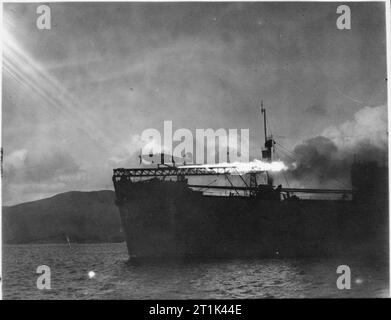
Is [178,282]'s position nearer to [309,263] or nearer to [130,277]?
[130,277]

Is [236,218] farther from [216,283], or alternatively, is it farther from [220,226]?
[216,283]

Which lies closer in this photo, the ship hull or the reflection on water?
the reflection on water

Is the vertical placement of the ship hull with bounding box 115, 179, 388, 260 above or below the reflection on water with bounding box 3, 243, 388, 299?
above

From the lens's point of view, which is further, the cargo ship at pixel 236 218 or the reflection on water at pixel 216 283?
the cargo ship at pixel 236 218

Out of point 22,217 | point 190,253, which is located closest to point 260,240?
point 190,253

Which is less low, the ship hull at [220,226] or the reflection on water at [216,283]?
the ship hull at [220,226]

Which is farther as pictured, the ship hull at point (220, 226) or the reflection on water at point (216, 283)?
the ship hull at point (220, 226)
